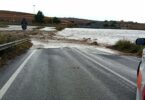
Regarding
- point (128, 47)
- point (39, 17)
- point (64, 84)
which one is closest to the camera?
point (64, 84)

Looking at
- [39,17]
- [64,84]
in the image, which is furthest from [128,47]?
[39,17]

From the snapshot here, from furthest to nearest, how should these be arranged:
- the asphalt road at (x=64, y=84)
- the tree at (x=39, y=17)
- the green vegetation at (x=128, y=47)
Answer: the tree at (x=39, y=17) < the green vegetation at (x=128, y=47) < the asphalt road at (x=64, y=84)

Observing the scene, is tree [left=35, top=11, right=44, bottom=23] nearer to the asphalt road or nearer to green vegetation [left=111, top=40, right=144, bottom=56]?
green vegetation [left=111, top=40, right=144, bottom=56]

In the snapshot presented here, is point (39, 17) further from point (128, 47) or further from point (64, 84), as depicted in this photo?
point (64, 84)

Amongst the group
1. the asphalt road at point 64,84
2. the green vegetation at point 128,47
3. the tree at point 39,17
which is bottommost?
the tree at point 39,17

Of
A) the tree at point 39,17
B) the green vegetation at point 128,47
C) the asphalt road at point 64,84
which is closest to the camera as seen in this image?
the asphalt road at point 64,84

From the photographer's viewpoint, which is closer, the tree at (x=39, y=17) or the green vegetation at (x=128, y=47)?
the green vegetation at (x=128, y=47)

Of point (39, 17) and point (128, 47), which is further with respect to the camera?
point (39, 17)

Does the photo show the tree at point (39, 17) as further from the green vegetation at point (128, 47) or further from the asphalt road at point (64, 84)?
the asphalt road at point (64, 84)

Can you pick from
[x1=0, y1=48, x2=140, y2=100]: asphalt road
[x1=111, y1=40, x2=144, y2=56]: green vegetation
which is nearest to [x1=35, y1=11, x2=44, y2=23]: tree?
[x1=111, y1=40, x2=144, y2=56]: green vegetation

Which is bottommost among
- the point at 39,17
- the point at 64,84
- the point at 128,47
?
the point at 39,17

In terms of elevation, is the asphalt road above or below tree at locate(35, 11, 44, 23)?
above

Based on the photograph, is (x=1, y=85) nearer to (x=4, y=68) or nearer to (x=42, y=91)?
(x=42, y=91)

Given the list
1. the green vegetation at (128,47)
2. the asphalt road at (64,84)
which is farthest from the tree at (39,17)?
the asphalt road at (64,84)
